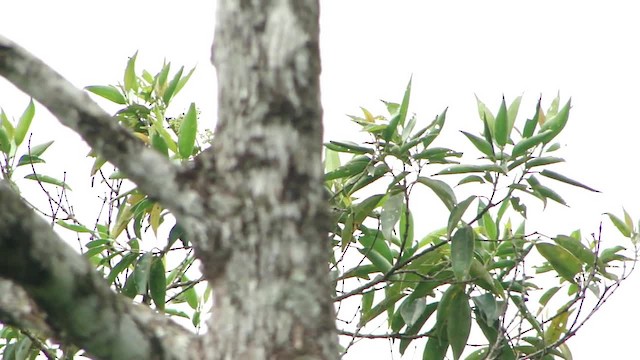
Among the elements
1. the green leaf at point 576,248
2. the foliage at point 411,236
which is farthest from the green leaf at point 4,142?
the green leaf at point 576,248

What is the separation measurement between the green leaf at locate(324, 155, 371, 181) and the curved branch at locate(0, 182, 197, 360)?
3.78 ft

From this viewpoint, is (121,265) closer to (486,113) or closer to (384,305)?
(384,305)

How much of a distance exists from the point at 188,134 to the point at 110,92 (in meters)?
0.56

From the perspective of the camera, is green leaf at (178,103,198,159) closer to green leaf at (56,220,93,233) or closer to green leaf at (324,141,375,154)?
green leaf at (324,141,375,154)

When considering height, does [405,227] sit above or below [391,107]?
below

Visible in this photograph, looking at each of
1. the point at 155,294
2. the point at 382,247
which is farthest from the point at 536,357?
the point at 155,294

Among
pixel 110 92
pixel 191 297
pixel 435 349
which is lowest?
pixel 435 349

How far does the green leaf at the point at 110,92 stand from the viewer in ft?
9.70

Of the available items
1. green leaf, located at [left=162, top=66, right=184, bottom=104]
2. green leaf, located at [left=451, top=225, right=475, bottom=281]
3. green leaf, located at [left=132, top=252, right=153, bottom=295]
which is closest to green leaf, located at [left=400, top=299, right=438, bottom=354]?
green leaf, located at [left=451, top=225, right=475, bottom=281]

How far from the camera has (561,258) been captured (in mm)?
2682

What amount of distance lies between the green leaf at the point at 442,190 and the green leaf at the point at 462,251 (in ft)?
0.32

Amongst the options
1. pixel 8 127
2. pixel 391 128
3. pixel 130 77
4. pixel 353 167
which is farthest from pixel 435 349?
pixel 8 127

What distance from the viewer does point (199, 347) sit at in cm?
148

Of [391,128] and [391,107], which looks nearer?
[391,128]
